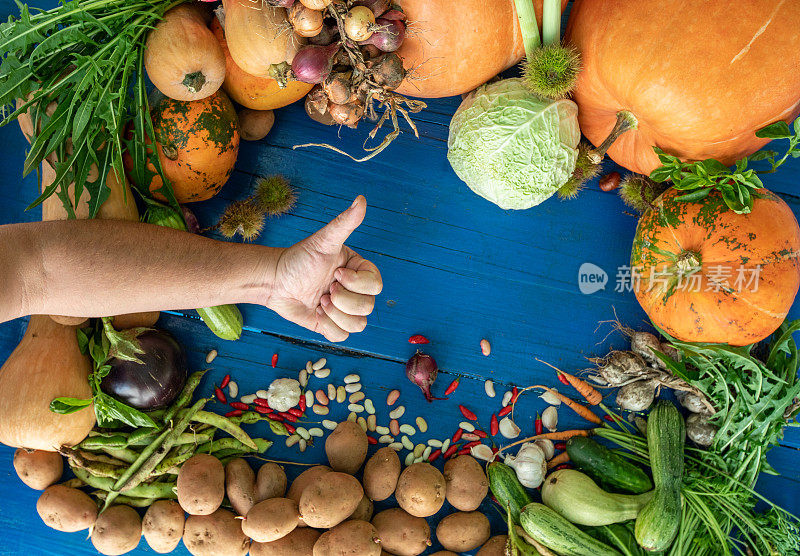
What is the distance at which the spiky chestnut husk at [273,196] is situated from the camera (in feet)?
5.58

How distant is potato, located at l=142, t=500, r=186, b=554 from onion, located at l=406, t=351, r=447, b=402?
0.82m

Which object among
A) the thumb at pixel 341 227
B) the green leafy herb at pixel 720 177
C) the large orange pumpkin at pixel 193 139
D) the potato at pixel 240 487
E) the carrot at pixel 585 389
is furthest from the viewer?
the carrot at pixel 585 389

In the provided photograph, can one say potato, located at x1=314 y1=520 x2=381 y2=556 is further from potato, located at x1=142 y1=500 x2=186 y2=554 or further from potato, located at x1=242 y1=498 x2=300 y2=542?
potato, located at x1=142 y1=500 x2=186 y2=554

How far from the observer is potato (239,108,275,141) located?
169 cm

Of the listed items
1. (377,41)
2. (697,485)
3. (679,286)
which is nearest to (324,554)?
(697,485)

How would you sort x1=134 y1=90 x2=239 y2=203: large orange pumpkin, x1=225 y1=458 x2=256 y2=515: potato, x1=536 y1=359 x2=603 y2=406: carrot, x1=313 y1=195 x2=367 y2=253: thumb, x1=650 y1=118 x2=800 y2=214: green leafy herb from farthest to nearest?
1. x1=536 y1=359 x2=603 y2=406: carrot
2. x1=225 y1=458 x2=256 y2=515: potato
3. x1=134 y1=90 x2=239 y2=203: large orange pumpkin
4. x1=650 y1=118 x2=800 y2=214: green leafy herb
5. x1=313 y1=195 x2=367 y2=253: thumb

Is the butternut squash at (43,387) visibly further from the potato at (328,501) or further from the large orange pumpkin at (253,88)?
the large orange pumpkin at (253,88)

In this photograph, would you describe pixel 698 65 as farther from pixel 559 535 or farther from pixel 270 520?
pixel 270 520

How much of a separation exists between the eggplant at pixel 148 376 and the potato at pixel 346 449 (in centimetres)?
51

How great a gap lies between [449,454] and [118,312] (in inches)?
41.9

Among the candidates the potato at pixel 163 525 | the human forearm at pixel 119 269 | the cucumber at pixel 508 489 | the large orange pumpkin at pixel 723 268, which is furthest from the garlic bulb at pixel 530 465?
the potato at pixel 163 525

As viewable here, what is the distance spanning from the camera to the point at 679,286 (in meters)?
1.48

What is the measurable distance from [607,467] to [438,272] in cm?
80

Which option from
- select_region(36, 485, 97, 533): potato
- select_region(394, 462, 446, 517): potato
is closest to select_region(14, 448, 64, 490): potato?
select_region(36, 485, 97, 533): potato
